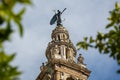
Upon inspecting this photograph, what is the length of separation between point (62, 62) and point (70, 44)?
4.46m

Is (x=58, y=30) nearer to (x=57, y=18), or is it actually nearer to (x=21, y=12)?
(x=57, y=18)

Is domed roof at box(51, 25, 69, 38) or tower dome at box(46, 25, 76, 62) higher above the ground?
domed roof at box(51, 25, 69, 38)

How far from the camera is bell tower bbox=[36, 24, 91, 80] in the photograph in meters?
36.0

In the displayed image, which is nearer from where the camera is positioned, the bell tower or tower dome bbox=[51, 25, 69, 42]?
the bell tower

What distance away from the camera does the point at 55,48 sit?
127 feet

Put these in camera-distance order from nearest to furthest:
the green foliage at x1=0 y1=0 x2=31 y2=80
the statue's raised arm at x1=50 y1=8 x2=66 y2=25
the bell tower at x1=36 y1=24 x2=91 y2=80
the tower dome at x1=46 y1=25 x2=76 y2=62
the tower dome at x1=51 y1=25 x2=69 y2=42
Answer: the green foliage at x1=0 y1=0 x2=31 y2=80
the bell tower at x1=36 y1=24 x2=91 y2=80
the tower dome at x1=46 y1=25 x2=76 y2=62
the tower dome at x1=51 y1=25 x2=69 y2=42
the statue's raised arm at x1=50 y1=8 x2=66 y2=25

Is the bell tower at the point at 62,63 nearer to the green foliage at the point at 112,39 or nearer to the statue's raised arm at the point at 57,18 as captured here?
the statue's raised arm at the point at 57,18

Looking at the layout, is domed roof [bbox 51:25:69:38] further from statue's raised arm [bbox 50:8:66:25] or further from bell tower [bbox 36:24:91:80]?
statue's raised arm [bbox 50:8:66:25]

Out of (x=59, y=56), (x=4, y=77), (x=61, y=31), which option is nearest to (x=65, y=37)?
(x=61, y=31)

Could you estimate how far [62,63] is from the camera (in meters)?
35.8

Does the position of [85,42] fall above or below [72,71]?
below

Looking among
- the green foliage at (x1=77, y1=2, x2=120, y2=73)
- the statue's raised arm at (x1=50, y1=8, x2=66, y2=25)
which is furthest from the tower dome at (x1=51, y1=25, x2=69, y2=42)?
the green foliage at (x1=77, y1=2, x2=120, y2=73)

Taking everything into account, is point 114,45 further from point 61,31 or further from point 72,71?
point 61,31

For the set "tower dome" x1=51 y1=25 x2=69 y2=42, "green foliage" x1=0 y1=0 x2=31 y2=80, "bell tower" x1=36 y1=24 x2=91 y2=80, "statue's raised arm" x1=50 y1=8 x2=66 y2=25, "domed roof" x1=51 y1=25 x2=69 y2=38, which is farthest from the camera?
"statue's raised arm" x1=50 y1=8 x2=66 y2=25
